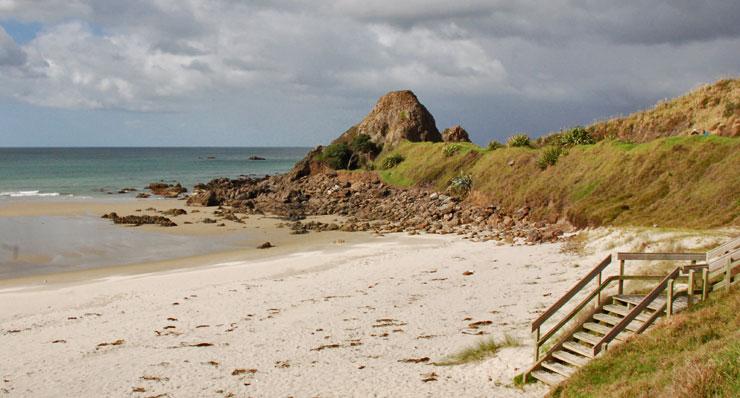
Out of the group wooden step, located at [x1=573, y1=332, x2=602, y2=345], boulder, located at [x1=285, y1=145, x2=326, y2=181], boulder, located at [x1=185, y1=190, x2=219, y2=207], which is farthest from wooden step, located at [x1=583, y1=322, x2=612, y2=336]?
boulder, located at [x1=285, y1=145, x2=326, y2=181]

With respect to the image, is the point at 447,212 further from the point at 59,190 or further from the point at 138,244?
the point at 59,190

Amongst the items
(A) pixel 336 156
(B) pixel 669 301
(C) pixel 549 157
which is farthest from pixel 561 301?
(A) pixel 336 156

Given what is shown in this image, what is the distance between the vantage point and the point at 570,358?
40.1 ft

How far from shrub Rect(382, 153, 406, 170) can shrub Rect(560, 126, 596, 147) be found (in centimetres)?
1689

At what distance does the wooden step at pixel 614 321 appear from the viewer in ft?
40.7

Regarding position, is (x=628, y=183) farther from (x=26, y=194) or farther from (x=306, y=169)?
(x=26, y=194)

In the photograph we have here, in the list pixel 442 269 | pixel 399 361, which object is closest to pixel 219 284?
pixel 442 269

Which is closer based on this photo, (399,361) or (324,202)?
(399,361)

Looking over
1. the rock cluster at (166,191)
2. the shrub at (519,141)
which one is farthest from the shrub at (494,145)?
the rock cluster at (166,191)

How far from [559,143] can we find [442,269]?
66.8ft

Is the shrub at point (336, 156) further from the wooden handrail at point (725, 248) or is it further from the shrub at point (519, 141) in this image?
the wooden handrail at point (725, 248)

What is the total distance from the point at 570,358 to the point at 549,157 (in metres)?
27.5

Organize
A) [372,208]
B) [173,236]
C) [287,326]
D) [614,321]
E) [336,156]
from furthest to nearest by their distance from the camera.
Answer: [336,156]
[372,208]
[173,236]
[287,326]
[614,321]

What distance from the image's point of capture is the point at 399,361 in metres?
14.6
